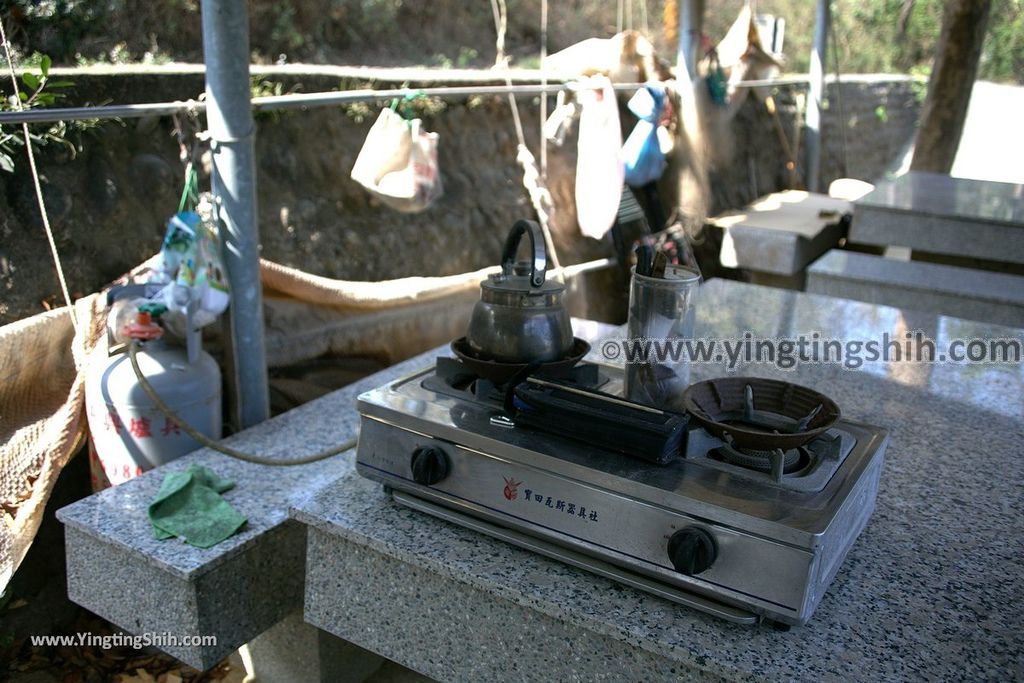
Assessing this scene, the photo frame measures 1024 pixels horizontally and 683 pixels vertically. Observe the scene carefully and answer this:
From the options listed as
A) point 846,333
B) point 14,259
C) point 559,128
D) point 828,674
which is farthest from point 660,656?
point 559,128

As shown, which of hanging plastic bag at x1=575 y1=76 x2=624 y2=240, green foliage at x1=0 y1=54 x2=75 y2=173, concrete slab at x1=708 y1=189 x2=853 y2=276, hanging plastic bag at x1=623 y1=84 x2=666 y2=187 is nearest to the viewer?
green foliage at x1=0 y1=54 x2=75 y2=173

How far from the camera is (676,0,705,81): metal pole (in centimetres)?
561

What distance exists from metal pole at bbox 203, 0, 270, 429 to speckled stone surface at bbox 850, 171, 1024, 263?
2.88 m

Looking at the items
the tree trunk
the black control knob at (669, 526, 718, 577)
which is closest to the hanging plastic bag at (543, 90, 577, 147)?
the tree trunk

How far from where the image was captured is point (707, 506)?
108 cm

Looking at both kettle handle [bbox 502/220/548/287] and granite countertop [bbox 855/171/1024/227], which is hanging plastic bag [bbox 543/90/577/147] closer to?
granite countertop [bbox 855/171/1024/227]

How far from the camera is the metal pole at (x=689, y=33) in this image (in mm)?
5613

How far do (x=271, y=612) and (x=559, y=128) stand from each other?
11.5 feet

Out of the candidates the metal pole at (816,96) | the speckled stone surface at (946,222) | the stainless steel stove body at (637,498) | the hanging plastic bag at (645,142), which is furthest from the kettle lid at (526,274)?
the metal pole at (816,96)

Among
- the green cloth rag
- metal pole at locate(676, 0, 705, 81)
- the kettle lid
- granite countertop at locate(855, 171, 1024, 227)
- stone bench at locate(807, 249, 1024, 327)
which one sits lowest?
the green cloth rag

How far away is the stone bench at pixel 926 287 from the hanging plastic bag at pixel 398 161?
1.72m

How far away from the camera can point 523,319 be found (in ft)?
4.42

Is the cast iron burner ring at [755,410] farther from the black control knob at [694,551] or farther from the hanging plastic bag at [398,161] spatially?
the hanging plastic bag at [398,161]

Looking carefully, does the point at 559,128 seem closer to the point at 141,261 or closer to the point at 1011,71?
the point at 141,261
